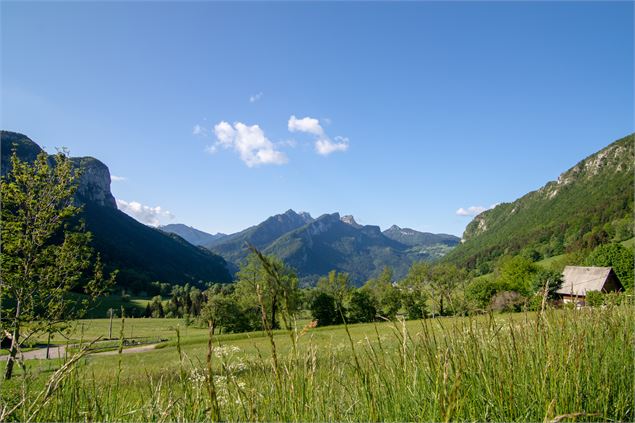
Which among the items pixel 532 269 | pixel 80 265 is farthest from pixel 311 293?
pixel 80 265

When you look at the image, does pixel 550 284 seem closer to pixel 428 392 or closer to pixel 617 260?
pixel 428 392

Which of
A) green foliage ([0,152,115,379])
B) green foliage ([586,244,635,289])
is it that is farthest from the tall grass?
green foliage ([586,244,635,289])

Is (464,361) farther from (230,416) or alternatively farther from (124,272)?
(124,272)

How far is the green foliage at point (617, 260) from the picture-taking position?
63594mm

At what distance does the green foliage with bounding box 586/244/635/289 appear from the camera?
6359cm

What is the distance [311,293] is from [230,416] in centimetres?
Result: 7712

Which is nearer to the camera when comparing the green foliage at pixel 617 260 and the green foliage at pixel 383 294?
the green foliage at pixel 617 260

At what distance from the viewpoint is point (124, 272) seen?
18712 cm

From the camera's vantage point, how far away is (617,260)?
67750 millimetres

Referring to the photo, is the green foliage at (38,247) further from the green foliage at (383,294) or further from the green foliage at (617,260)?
the green foliage at (617,260)

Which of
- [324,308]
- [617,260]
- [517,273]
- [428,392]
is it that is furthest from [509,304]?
[517,273]

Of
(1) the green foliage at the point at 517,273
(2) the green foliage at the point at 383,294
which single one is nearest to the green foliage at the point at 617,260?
(1) the green foliage at the point at 517,273

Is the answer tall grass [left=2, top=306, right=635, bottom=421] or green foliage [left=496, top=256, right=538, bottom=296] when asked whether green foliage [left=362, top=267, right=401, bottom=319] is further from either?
tall grass [left=2, top=306, right=635, bottom=421]

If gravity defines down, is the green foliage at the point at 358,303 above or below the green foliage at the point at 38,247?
below
